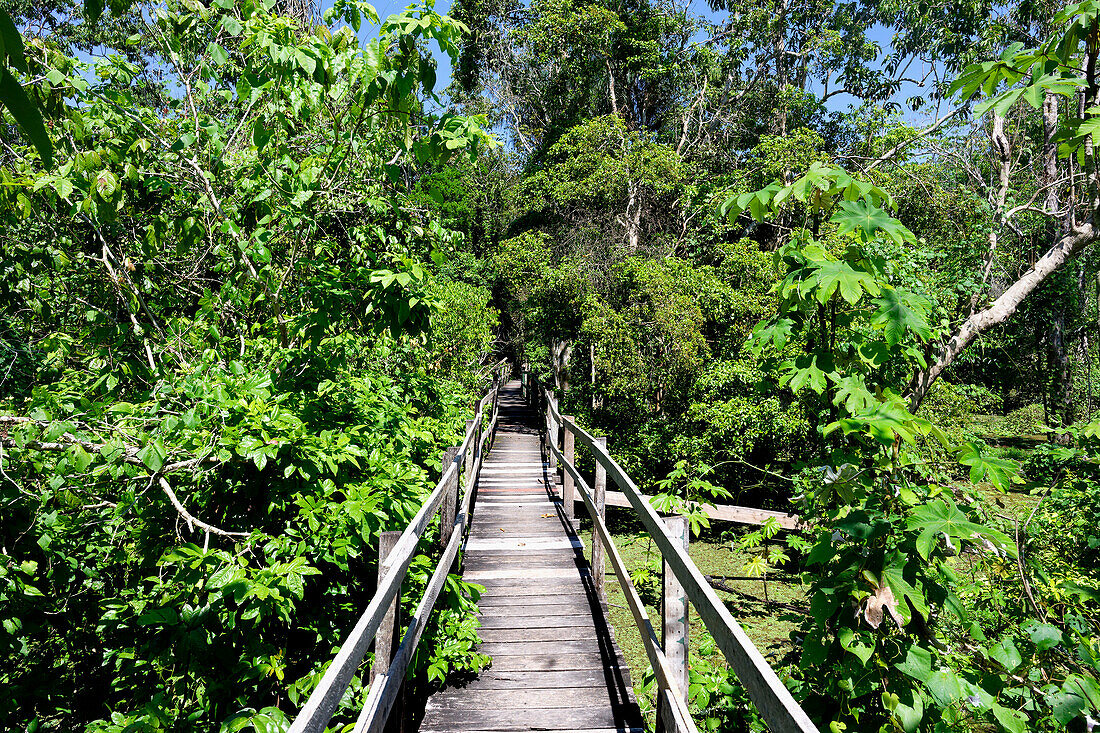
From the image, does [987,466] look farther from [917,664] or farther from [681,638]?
[681,638]

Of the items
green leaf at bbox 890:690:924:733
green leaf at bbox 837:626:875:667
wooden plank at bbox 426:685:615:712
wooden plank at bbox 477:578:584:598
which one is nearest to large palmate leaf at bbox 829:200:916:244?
green leaf at bbox 837:626:875:667

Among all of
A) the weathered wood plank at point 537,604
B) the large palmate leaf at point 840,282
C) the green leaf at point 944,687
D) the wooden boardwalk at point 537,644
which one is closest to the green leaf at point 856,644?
the green leaf at point 944,687

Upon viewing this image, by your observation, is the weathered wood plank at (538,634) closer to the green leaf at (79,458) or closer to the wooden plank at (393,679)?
the wooden plank at (393,679)

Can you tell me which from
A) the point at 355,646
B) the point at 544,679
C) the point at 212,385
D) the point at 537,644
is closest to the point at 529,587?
the point at 537,644

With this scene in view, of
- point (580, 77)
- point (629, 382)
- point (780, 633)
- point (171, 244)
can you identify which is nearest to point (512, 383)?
point (580, 77)

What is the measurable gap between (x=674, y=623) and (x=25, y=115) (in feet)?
8.99

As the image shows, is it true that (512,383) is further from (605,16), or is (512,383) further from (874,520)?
(874,520)

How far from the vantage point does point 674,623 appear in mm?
2777

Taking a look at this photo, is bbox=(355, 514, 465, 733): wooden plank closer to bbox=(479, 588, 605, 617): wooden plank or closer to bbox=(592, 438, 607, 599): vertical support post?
bbox=(479, 588, 605, 617): wooden plank

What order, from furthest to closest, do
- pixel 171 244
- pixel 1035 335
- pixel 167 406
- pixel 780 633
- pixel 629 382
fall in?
1. pixel 1035 335
2. pixel 629 382
3. pixel 780 633
4. pixel 171 244
5. pixel 167 406

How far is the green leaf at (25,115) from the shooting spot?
79cm

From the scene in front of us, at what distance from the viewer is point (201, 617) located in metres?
3.03

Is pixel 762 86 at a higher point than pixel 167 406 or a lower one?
higher

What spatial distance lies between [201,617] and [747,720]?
9.84 ft
